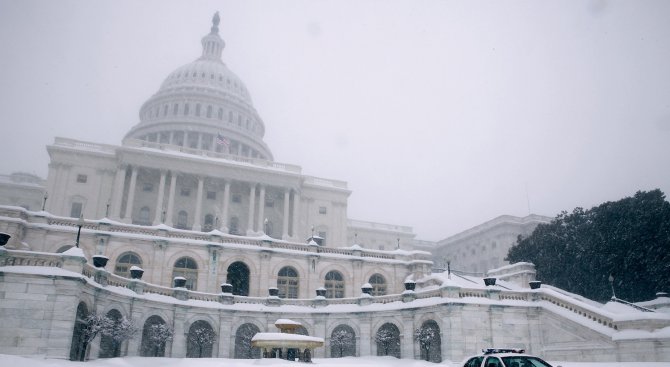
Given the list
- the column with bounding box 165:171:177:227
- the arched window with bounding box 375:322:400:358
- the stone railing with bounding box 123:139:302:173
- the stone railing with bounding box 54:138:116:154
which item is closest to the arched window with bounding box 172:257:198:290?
the arched window with bounding box 375:322:400:358

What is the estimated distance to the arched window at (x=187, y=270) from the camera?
44.8 meters

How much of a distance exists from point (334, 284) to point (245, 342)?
35.8 ft

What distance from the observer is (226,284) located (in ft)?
137

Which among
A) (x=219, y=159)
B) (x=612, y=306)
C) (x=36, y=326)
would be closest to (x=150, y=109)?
(x=219, y=159)

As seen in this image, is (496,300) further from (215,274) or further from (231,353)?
(215,274)

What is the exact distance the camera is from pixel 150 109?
117062mm

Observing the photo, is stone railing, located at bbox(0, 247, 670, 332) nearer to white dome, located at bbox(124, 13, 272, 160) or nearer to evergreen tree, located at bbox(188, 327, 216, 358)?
evergreen tree, located at bbox(188, 327, 216, 358)

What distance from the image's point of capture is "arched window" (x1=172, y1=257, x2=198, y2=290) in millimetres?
44750

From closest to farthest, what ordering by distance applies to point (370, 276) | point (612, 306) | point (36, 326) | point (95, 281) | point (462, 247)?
point (36, 326) < point (95, 281) < point (612, 306) < point (370, 276) < point (462, 247)

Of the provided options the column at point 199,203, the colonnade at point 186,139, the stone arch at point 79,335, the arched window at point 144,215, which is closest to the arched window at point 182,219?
the column at point 199,203

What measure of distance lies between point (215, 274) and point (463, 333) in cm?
2162

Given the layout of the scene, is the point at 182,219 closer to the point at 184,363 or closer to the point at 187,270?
the point at 187,270

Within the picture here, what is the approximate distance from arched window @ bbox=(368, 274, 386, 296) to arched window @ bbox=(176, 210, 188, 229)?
36.8 m

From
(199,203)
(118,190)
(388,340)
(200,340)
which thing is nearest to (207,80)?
(199,203)
